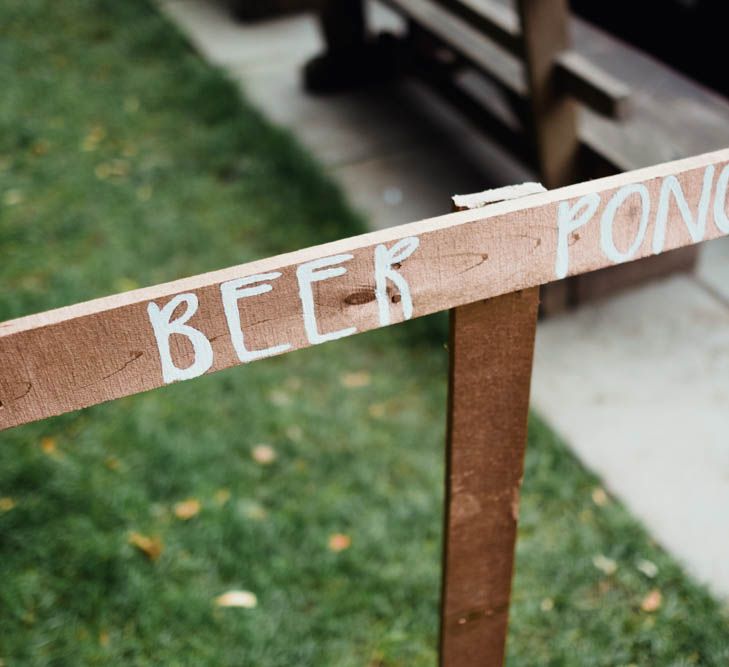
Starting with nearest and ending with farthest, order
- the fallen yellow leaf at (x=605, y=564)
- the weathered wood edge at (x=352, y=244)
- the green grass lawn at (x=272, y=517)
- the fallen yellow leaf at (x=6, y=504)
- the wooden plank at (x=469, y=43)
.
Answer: the weathered wood edge at (x=352, y=244) → the green grass lawn at (x=272, y=517) → the fallen yellow leaf at (x=605, y=564) → the fallen yellow leaf at (x=6, y=504) → the wooden plank at (x=469, y=43)

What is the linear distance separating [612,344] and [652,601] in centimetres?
114

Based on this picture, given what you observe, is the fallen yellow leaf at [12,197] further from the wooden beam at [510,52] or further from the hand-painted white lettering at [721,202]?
the hand-painted white lettering at [721,202]

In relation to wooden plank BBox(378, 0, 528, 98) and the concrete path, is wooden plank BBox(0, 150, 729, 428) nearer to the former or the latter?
the concrete path

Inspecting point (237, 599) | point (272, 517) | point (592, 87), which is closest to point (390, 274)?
point (237, 599)

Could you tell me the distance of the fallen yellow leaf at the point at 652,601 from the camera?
231 centimetres

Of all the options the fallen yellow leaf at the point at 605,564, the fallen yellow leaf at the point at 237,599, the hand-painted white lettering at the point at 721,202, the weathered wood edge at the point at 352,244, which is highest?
the weathered wood edge at the point at 352,244

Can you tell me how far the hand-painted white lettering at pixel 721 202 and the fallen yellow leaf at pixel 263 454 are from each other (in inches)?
71.5

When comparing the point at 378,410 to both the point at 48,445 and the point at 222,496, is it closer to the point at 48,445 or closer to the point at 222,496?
the point at 222,496

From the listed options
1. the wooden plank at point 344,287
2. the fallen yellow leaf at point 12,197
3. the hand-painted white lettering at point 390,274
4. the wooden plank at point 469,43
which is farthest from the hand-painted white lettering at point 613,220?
the fallen yellow leaf at point 12,197

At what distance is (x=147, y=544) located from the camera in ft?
8.14

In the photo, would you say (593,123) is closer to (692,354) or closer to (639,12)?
(692,354)

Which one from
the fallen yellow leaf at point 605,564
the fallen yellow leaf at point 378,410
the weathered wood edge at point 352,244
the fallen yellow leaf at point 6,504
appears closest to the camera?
the weathered wood edge at point 352,244

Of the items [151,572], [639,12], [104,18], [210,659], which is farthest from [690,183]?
[104,18]

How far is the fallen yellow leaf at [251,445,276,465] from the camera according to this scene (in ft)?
9.17
